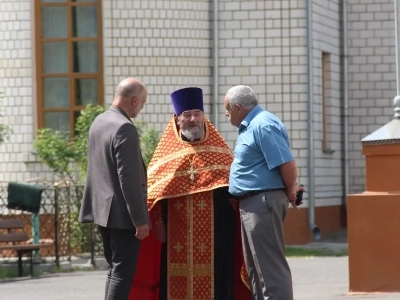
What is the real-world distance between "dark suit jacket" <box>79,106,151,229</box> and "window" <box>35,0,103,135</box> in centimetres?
1261

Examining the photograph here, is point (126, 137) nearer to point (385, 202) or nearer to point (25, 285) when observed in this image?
point (385, 202)

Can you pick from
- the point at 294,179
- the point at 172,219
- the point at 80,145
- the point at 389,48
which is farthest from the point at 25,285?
the point at 389,48

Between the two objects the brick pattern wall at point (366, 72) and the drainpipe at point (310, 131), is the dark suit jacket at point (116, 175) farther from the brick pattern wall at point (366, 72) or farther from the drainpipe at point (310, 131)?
the brick pattern wall at point (366, 72)

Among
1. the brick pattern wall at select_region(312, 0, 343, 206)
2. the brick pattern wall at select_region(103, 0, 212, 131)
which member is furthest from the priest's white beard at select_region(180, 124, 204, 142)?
the brick pattern wall at select_region(312, 0, 343, 206)

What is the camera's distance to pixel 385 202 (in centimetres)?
1376

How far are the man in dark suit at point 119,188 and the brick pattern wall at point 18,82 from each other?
495 inches

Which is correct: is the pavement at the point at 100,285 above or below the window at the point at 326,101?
below

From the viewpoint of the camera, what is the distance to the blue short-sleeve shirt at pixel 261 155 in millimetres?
10539

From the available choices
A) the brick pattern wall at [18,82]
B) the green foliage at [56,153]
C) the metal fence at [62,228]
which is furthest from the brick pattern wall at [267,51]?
the metal fence at [62,228]

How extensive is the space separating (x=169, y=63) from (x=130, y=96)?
1261cm

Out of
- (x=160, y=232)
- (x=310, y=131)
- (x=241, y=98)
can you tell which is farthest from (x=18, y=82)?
(x=241, y=98)

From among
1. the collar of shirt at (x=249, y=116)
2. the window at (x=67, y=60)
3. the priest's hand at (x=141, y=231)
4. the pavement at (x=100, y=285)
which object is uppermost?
the window at (x=67, y=60)

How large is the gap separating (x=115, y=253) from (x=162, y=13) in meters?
13.1

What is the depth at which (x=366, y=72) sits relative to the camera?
25.7 meters
